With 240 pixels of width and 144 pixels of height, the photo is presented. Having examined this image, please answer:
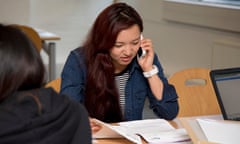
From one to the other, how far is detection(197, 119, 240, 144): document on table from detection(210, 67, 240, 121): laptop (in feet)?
0.24

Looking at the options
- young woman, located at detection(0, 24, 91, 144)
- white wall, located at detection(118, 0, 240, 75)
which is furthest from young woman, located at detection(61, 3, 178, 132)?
white wall, located at detection(118, 0, 240, 75)

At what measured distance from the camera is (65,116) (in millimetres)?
1092

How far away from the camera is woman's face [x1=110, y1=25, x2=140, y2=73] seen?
2.00 m

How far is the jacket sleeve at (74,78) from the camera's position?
200 centimetres

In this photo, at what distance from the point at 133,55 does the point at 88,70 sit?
21cm

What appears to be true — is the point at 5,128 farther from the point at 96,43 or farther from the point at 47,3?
the point at 47,3

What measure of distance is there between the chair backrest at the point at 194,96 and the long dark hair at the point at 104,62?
1.15ft

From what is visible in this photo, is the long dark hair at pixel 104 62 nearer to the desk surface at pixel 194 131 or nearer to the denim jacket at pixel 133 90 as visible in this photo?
the denim jacket at pixel 133 90

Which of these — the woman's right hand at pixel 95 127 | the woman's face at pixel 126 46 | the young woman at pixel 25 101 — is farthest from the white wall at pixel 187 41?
the young woman at pixel 25 101

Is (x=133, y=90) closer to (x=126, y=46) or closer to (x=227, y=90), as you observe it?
(x=126, y=46)

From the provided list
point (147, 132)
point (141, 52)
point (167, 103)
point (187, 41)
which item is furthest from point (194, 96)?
point (187, 41)

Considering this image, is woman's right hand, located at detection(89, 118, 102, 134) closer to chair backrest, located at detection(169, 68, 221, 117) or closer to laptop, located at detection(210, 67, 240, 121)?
laptop, located at detection(210, 67, 240, 121)

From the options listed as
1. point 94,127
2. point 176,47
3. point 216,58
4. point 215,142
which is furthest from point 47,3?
point 215,142

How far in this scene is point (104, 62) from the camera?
2.05m
